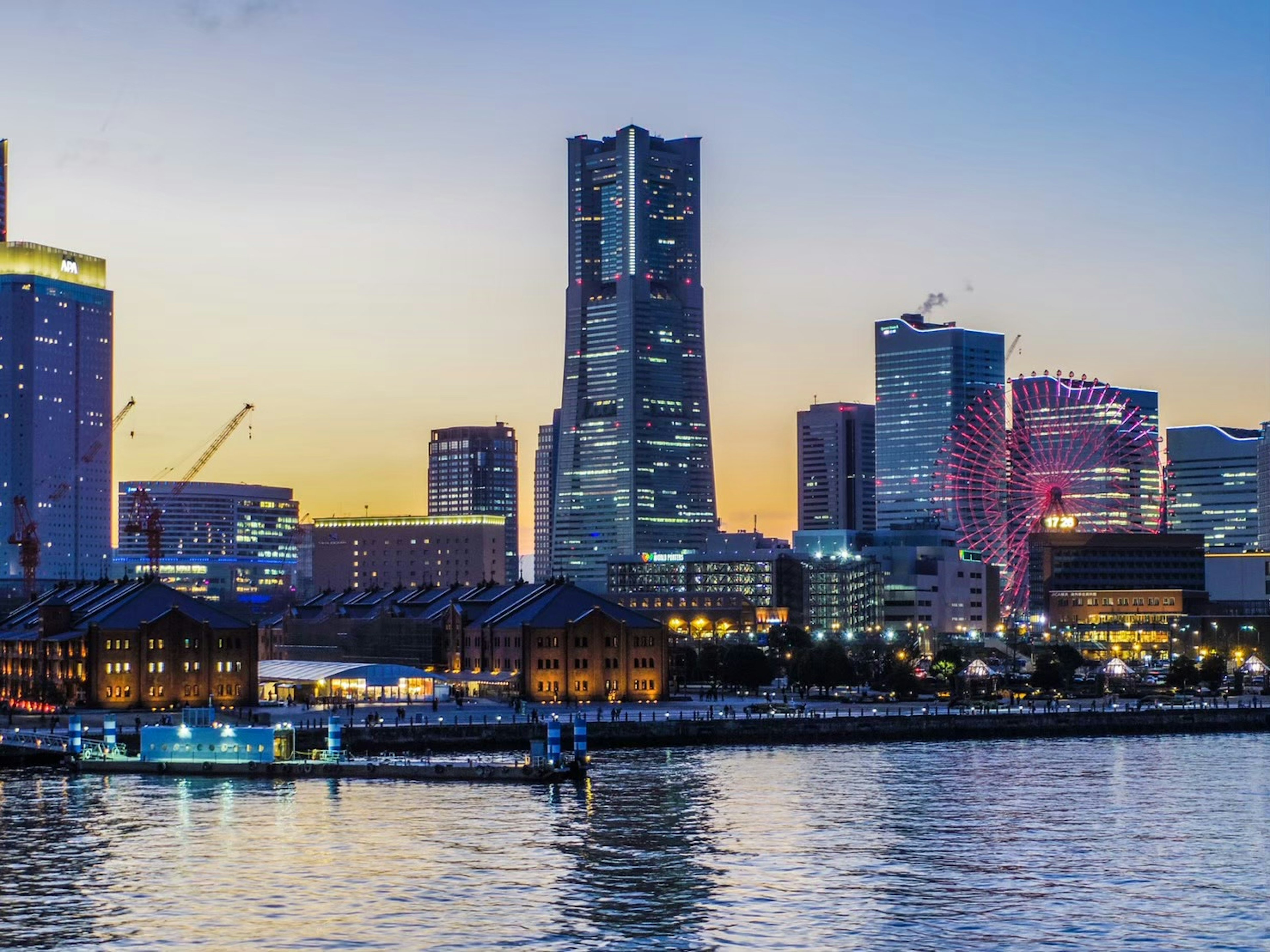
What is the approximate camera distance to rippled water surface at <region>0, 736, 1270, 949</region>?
202ft

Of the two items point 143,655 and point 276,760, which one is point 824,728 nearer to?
point 276,760

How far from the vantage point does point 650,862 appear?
74500mm

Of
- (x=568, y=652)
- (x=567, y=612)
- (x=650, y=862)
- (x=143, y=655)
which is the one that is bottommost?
(x=650, y=862)

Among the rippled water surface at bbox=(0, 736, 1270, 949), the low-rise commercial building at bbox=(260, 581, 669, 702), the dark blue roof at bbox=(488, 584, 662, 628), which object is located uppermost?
the dark blue roof at bbox=(488, 584, 662, 628)

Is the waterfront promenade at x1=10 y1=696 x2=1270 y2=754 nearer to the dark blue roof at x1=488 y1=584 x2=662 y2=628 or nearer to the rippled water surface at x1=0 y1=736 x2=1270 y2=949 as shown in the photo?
the dark blue roof at x1=488 y1=584 x2=662 y2=628

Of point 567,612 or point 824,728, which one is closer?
point 824,728

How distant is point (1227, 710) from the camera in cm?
15400

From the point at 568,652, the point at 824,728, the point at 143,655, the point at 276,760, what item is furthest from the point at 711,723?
the point at 143,655

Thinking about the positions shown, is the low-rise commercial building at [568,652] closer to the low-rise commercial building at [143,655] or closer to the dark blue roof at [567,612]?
the dark blue roof at [567,612]

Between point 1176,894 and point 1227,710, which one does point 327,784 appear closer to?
point 1176,894

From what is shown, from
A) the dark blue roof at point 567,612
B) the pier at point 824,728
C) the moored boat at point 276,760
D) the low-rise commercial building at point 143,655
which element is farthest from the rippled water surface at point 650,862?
the dark blue roof at point 567,612

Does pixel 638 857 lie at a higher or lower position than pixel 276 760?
lower

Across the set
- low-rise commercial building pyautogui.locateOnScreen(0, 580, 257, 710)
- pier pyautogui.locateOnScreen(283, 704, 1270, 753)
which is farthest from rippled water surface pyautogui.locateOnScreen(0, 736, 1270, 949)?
low-rise commercial building pyautogui.locateOnScreen(0, 580, 257, 710)

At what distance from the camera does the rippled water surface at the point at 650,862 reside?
61.7 m
